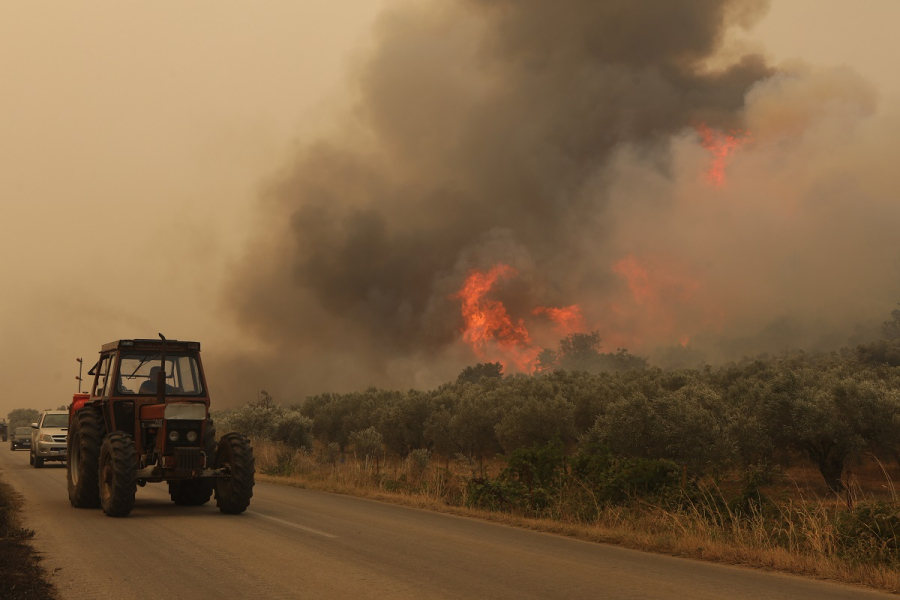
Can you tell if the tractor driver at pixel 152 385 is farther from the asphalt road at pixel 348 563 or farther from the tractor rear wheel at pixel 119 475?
the asphalt road at pixel 348 563

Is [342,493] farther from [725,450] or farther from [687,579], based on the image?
[725,450]

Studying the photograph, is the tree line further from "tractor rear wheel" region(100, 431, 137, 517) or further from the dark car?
the dark car

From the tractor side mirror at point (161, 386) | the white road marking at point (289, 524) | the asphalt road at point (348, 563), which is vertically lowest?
the asphalt road at point (348, 563)

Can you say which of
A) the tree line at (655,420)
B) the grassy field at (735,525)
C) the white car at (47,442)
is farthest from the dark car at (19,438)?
the grassy field at (735,525)

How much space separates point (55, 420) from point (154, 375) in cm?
Answer: 1800

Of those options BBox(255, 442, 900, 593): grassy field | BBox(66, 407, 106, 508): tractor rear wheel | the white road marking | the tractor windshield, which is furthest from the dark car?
the white road marking

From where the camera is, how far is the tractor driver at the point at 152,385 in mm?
14297

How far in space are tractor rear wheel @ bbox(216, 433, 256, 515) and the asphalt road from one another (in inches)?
10.8

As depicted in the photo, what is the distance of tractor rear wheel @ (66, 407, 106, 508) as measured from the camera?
13.7m

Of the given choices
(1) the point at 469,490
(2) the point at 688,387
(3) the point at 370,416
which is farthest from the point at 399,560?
(3) the point at 370,416

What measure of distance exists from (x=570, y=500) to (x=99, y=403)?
9.39 m

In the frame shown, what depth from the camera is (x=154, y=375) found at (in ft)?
47.4

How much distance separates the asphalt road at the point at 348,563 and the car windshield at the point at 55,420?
17.0 metres

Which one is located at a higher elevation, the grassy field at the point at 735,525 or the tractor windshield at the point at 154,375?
the tractor windshield at the point at 154,375
